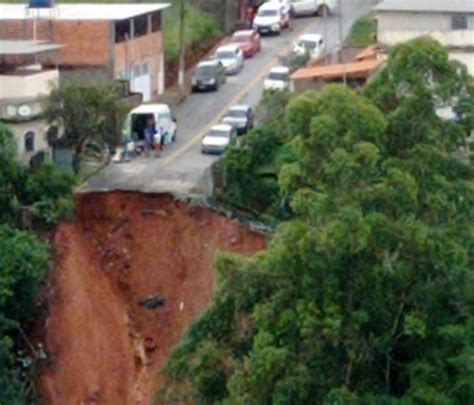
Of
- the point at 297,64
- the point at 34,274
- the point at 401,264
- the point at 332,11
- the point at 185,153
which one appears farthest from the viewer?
the point at 332,11

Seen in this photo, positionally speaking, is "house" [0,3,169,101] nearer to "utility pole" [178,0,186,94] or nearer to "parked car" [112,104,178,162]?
"utility pole" [178,0,186,94]

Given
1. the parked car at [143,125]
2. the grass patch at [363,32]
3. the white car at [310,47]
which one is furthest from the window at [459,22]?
the parked car at [143,125]

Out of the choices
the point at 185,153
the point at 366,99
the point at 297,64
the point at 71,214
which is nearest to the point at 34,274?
the point at 71,214

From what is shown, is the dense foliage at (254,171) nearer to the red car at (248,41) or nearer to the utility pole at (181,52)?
the utility pole at (181,52)

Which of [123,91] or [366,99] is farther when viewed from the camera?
[123,91]

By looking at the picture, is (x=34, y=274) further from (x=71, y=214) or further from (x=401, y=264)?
(x=401, y=264)

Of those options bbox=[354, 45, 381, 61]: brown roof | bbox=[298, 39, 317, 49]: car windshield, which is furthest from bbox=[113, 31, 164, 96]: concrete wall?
bbox=[354, 45, 381, 61]: brown roof

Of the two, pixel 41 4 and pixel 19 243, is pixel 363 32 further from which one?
pixel 19 243
